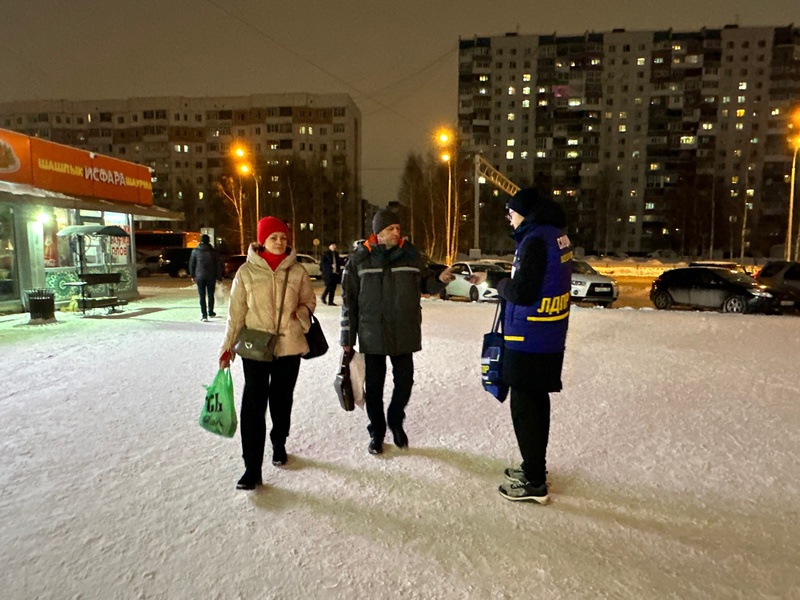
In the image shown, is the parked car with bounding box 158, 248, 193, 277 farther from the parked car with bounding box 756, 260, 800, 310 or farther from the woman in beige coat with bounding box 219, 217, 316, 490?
the woman in beige coat with bounding box 219, 217, 316, 490

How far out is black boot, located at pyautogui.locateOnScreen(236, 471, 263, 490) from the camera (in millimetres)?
3535

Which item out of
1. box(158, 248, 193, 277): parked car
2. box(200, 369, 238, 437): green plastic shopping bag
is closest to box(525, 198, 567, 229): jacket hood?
box(200, 369, 238, 437): green plastic shopping bag

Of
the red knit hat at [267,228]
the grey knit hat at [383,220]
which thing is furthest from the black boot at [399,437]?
the red knit hat at [267,228]

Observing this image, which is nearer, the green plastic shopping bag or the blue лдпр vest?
the blue лдпр vest

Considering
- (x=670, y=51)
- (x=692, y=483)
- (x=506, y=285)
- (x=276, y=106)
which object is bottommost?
(x=692, y=483)

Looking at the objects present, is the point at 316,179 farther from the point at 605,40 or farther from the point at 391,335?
the point at 391,335

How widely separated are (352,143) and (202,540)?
88058 millimetres

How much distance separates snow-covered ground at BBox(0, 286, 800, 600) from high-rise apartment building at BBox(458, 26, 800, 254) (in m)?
71.5

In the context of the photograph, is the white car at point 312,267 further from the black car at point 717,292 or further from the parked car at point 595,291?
the black car at point 717,292

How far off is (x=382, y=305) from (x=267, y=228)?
101 cm

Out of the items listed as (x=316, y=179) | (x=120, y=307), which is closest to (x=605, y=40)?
(x=316, y=179)

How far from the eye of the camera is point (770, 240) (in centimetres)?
6894

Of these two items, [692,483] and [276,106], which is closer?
[692,483]

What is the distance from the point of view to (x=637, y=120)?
268ft
